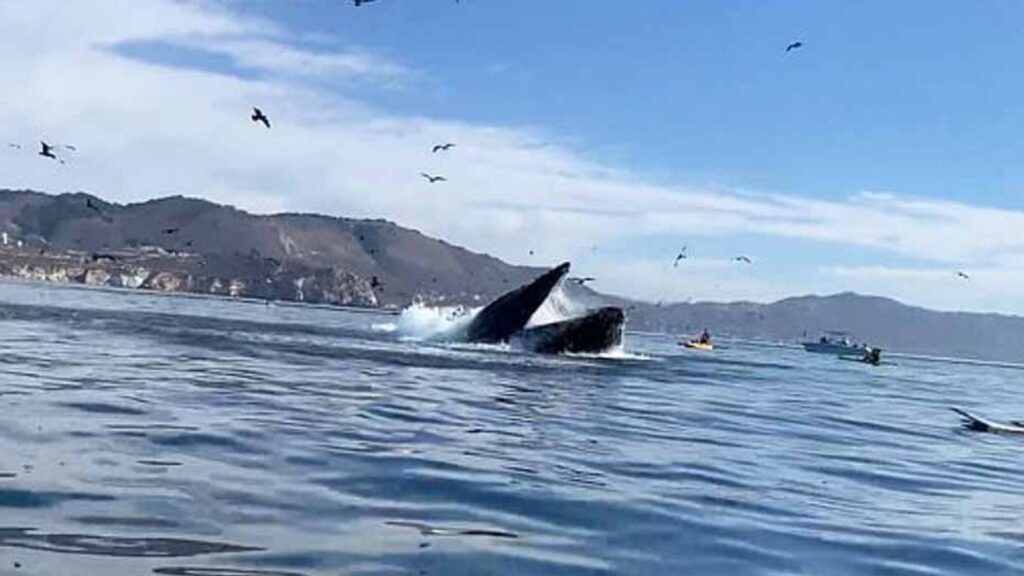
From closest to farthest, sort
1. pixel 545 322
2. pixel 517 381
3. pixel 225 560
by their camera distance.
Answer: pixel 225 560
pixel 517 381
pixel 545 322

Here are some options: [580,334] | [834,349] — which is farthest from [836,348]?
[580,334]

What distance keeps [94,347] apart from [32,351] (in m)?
4.70

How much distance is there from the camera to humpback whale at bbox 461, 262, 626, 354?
67250mm

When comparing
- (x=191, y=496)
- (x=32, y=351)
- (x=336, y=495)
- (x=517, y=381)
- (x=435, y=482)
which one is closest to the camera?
(x=191, y=496)

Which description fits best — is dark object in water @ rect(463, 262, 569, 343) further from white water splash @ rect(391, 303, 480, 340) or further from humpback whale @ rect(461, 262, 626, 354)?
white water splash @ rect(391, 303, 480, 340)

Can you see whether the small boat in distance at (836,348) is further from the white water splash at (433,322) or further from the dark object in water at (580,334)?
the dark object in water at (580,334)

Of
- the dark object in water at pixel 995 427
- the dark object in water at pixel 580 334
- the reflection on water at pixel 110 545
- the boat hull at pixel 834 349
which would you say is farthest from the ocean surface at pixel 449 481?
the boat hull at pixel 834 349

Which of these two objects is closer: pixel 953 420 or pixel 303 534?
pixel 303 534

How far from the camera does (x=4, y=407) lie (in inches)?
893

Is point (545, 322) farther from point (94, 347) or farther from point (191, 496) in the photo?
point (191, 496)

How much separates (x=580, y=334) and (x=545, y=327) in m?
2.33

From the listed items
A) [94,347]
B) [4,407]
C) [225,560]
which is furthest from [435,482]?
[94,347]

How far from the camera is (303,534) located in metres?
14.2

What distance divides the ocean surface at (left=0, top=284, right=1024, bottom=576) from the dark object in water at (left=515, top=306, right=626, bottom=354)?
2744cm
